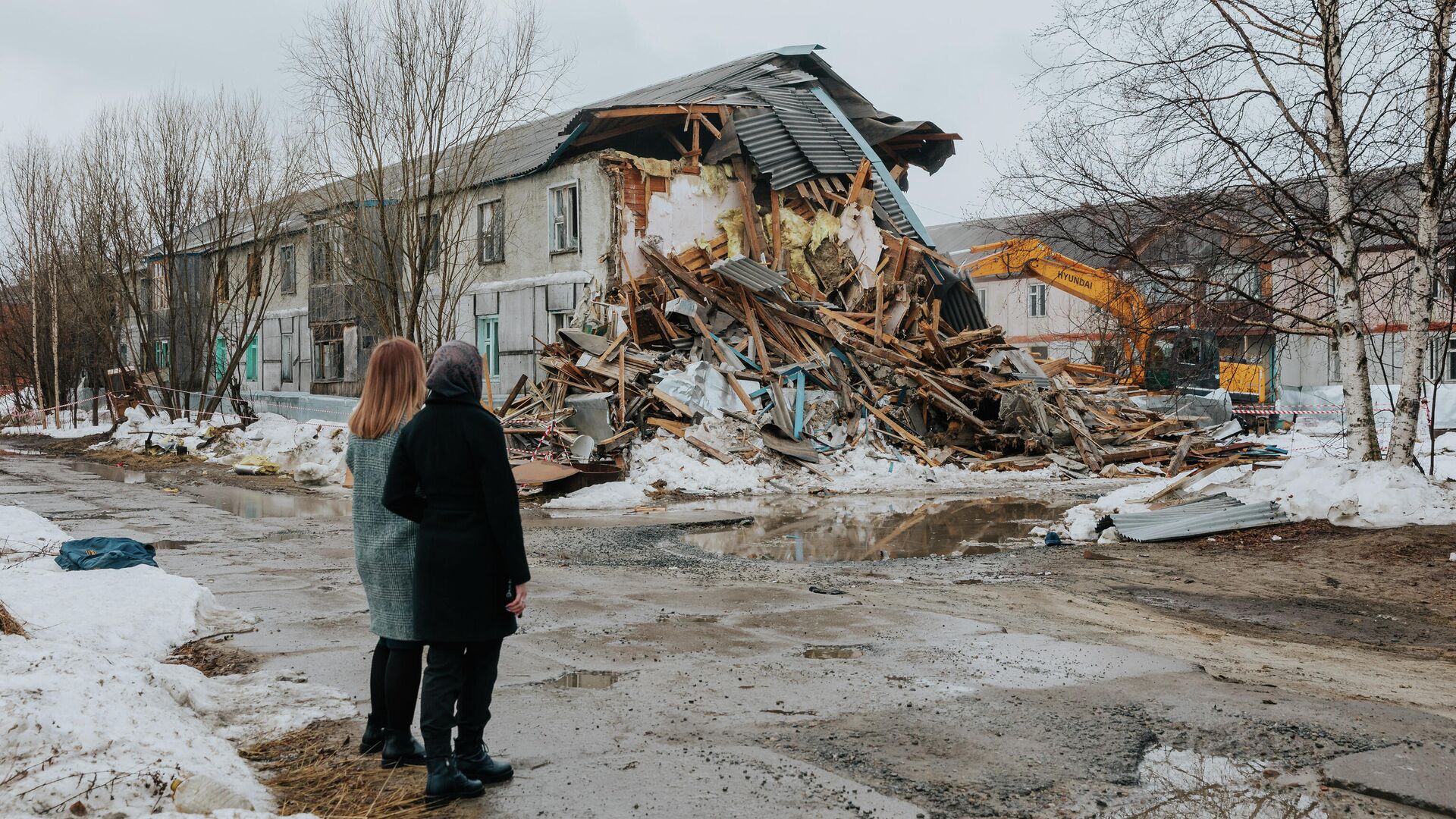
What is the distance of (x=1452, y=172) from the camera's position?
10445mm

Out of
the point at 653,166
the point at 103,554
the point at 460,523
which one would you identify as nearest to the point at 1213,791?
the point at 460,523

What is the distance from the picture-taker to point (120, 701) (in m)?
4.05

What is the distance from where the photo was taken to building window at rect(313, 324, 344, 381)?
32375mm

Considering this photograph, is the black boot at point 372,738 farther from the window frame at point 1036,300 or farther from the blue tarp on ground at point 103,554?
the window frame at point 1036,300

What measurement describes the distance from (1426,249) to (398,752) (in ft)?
36.7

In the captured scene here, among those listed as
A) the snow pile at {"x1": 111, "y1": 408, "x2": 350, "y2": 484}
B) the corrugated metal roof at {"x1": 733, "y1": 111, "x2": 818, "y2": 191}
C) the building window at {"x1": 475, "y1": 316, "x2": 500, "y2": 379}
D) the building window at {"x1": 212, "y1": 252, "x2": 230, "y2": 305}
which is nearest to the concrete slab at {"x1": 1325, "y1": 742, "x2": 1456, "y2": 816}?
the snow pile at {"x1": 111, "y1": 408, "x2": 350, "y2": 484}

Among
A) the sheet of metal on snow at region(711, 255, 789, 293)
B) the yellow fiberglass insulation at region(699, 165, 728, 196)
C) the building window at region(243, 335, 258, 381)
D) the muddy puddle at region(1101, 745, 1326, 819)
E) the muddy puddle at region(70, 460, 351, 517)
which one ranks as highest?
the yellow fiberglass insulation at region(699, 165, 728, 196)

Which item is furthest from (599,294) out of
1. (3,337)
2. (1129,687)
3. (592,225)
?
(3,337)

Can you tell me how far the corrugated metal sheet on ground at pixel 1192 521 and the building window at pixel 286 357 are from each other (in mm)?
29738

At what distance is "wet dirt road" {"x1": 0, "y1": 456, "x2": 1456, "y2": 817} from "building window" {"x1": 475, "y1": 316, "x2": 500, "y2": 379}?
1564 cm

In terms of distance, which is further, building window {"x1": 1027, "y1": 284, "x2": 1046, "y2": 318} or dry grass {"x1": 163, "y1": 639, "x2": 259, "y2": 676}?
building window {"x1": 1027, "y1": 284, "x2": 1046, "y2": 318}

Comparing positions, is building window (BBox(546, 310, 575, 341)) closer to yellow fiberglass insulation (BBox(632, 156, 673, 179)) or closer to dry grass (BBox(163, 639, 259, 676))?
yellow fiberglass insulation (BBox(632, 156, 673, 179))

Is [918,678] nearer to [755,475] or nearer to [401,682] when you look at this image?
[401,682]

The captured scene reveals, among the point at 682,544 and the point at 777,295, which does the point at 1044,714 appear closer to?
the point at 682,544
